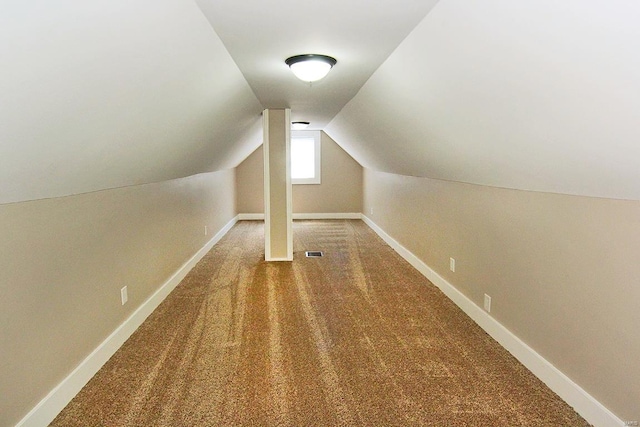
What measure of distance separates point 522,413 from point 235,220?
707 centimetres

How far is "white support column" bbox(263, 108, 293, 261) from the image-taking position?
537 centimetres

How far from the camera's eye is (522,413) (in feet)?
7.05

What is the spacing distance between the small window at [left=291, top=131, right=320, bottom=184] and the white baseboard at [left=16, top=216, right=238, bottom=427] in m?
5.28

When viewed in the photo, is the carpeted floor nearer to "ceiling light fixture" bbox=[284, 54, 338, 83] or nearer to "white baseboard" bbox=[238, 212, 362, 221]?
"ceiling light fixture" bbox=[284, 54, 338, 83]

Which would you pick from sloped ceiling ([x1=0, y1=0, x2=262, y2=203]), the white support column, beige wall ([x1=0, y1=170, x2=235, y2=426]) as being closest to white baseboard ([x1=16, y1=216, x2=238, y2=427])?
beige wall ([x1=0, y1=170, x2=235, y2=426])

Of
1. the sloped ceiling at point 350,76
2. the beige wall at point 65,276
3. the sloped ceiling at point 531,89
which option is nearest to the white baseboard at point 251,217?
the beige wall at point 65,276

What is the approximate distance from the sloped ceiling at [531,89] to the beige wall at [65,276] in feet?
6.67

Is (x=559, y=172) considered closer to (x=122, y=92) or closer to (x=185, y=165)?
(x=122, y=92)

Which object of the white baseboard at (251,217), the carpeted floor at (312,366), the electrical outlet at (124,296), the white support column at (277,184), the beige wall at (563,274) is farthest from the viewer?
the white baseboard at (251,217)

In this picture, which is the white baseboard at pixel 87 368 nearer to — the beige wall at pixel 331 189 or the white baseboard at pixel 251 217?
the white baseboard at pixel 251 217

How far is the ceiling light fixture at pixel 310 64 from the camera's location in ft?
9.34

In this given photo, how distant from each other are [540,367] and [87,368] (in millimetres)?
2524

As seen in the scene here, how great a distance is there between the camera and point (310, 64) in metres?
2.86

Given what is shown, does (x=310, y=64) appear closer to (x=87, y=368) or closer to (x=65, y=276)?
(x=65, y=276)
